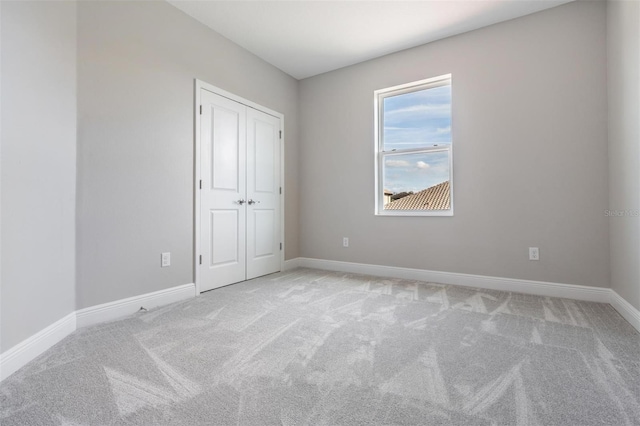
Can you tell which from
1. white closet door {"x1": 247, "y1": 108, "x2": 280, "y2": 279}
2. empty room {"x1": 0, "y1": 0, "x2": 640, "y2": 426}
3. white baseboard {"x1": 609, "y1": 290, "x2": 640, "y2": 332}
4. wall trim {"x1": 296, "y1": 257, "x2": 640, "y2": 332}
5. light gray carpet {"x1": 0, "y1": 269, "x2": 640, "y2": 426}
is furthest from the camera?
white closet door {"x1": 247, "y1": 108, "x2": 280, "y2": 279}

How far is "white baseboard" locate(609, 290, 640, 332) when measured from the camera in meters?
1.96

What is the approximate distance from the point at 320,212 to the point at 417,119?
170cm

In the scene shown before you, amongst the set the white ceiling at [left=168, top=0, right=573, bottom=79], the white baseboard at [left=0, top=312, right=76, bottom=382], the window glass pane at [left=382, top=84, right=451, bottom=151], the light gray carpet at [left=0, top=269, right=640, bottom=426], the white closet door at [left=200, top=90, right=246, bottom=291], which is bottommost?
the light gray carpet at [left=0, top=269, right=640, bottom=426]

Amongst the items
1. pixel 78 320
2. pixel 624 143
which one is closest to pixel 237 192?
pixel 78 320

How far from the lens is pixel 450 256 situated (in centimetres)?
322

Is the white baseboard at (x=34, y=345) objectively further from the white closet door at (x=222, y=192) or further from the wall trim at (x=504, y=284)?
the wall trim at (x=504, y=284)

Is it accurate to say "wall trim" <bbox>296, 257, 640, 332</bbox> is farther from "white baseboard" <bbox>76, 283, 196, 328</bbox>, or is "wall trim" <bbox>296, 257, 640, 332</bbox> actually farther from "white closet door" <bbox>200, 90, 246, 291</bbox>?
"white baseboard" <bbox>76, 283, 196, 328</bbox>

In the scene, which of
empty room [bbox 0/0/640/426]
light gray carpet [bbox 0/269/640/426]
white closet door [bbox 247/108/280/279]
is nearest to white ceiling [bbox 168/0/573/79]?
empty room [bbox 0/0/640/426]

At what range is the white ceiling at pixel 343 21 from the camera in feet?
8.79

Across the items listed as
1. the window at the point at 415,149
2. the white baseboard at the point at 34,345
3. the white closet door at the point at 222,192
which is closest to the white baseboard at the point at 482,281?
the window at the point at 415,149

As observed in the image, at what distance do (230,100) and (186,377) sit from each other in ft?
8.99

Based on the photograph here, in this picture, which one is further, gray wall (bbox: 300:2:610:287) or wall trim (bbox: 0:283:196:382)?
gray wall (bbox: 300:2:610:287)

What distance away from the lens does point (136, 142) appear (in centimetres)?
239

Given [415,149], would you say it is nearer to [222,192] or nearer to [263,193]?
[263,193]
